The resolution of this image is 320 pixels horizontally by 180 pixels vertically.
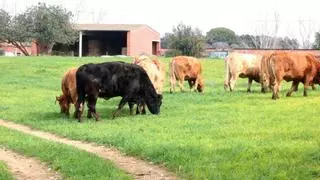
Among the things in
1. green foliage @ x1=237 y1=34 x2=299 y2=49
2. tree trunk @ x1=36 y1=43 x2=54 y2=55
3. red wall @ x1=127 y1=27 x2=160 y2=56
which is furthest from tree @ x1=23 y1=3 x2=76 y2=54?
green foliage @ x1=237 y1=34 x2=299 y2=49

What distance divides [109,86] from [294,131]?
6.95m

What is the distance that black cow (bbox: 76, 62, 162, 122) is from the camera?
19188mm

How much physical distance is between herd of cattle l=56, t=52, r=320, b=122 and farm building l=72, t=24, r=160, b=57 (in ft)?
155

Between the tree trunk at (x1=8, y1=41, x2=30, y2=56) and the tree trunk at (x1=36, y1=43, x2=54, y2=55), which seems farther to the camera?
the tree trunk at (x1=36, y1=43, x2=54, y2=55)

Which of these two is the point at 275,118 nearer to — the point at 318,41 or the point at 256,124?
the point at 256,124

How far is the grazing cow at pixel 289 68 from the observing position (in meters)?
23.3

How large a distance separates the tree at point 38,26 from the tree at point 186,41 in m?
14.0

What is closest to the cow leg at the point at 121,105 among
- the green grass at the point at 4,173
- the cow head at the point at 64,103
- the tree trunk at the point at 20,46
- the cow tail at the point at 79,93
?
the cow tail at the point at 79,93

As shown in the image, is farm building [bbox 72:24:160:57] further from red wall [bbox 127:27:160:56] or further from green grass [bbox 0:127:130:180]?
green grass [bbox 0:127:130:180]

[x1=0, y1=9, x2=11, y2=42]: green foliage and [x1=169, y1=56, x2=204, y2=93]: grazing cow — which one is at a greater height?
[x1=0, y1=9, x2=11, y2=42]: green foliage

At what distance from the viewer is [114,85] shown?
1977 centimetres

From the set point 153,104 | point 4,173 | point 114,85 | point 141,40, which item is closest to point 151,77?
point 153,104

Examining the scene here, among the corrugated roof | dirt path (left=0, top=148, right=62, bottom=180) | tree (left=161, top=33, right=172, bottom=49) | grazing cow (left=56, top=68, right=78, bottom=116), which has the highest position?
the corrugated roof

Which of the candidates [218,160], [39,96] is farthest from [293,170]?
[39,96]
